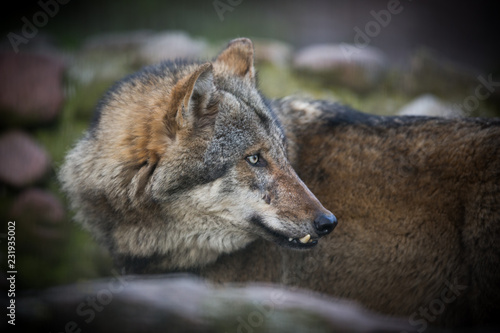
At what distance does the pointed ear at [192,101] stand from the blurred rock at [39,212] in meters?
4.12

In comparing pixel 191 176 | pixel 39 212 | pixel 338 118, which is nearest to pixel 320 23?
pixel 338 118

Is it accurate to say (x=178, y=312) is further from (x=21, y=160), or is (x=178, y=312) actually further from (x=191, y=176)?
(x=21, y=160)

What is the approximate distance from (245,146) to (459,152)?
1812mm

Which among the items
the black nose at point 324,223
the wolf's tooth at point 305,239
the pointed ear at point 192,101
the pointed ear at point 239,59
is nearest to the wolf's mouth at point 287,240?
the wolf's tooth at point 305,239

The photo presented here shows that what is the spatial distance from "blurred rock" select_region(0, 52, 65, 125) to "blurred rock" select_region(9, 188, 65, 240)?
1285 mm

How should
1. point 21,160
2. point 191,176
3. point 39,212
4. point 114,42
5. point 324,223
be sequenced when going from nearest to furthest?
point 324,223
point 191,176
point 39,212
point 21,160
point 114,42

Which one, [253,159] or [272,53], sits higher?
[272,53]

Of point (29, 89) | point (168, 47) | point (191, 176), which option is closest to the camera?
point (191, 176)

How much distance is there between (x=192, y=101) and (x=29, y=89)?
200 inches

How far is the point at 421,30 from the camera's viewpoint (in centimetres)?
863

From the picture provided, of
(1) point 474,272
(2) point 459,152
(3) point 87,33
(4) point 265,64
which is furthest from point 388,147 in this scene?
(3) point 87,33

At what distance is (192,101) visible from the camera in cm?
328

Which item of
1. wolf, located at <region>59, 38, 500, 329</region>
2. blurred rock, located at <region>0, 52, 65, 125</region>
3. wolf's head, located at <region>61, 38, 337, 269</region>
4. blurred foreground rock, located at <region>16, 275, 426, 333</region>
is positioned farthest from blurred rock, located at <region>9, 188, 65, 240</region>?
blurred foreground rock, located at <region>16, 275, 426, 333</region>

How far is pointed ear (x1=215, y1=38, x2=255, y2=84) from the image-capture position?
161 inches
